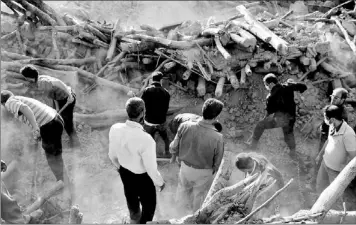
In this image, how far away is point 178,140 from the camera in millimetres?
5676

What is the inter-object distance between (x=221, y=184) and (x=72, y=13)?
7.32 m

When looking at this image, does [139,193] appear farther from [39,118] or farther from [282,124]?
[282,124]

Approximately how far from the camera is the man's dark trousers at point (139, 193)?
525cm

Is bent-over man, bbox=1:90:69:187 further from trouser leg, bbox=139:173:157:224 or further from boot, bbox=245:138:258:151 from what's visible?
boot, bbox=245:138:258:151

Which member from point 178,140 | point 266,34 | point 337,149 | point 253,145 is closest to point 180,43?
point 266,34

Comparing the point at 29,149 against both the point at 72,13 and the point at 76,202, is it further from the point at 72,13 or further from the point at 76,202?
the point at 72,13

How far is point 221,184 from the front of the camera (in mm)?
5051

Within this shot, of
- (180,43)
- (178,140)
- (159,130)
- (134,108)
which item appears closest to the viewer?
(134,108)

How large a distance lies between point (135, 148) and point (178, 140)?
0.87m

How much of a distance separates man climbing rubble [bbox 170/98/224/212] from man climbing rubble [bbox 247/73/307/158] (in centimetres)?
174

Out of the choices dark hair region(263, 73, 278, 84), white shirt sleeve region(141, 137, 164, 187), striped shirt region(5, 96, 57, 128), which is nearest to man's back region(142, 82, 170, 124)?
striped shirt region(5, 96, 57, 128)

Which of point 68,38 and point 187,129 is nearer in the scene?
point 187,129

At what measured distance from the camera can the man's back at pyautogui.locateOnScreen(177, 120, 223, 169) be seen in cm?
541

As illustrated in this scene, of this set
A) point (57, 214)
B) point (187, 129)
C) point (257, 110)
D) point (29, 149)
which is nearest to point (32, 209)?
point (57, 214)
